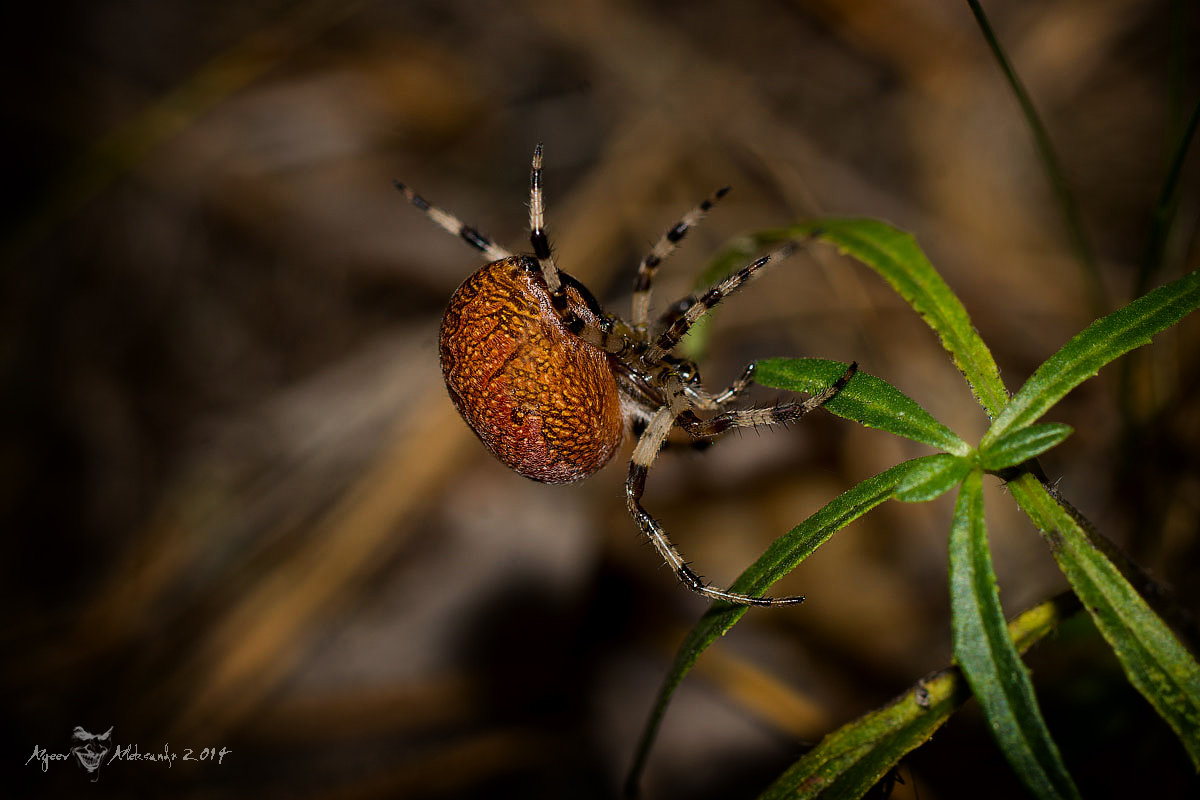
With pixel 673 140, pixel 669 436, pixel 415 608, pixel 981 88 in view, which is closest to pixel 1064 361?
pixel 669 436

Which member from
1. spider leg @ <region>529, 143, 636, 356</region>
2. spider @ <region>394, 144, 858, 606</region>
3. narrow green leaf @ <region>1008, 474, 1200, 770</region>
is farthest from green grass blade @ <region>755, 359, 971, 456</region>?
spider leg @ <region>529, 143, 636, 356</region>

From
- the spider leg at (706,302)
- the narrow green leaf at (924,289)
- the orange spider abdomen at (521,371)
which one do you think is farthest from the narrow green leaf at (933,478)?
the orange spider abdomen at (521,371)

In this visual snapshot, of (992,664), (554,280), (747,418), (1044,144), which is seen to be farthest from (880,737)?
(1044,144)

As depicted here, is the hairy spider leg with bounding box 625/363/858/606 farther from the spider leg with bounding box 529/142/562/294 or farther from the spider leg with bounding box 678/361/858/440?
the spider leg with bounding box 529/142/562/294

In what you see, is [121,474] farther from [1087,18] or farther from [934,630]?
[1087,18]

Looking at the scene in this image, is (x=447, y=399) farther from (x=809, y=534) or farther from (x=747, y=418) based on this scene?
(x=809, y=534)

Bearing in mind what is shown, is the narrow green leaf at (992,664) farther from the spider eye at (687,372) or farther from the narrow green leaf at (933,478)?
the spider eye at (687,372)
